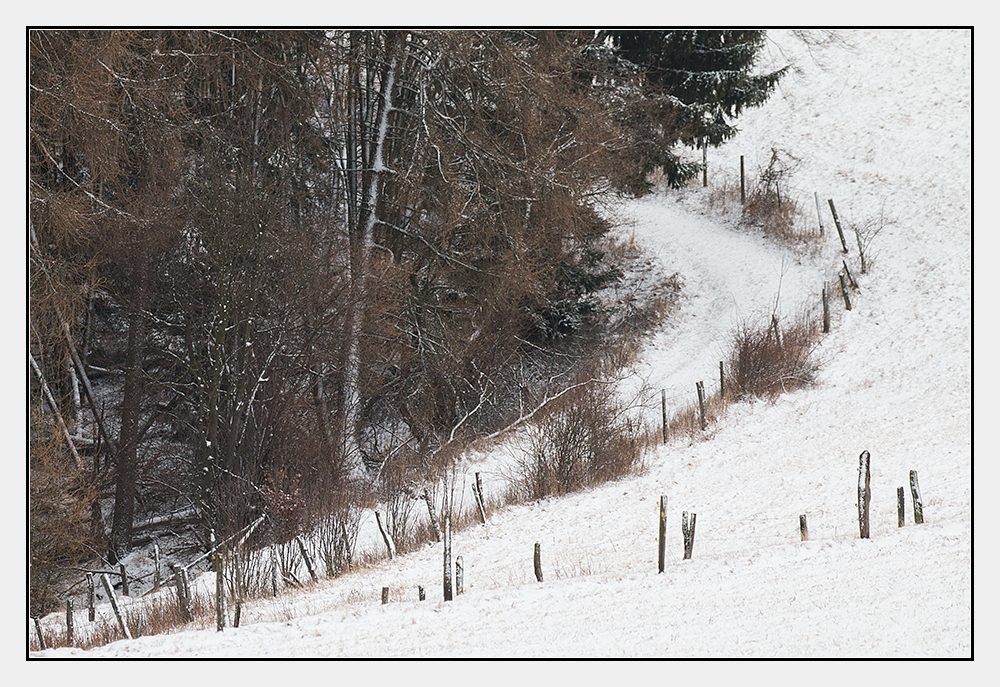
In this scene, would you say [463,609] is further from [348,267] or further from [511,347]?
[511,347]

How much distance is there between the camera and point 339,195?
2166 cm

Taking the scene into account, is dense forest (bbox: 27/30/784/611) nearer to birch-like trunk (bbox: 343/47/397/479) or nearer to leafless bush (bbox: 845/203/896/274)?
birch-like trunk (bbox: 343/47/397/479)

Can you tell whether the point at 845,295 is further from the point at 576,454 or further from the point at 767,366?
the point at 576,454

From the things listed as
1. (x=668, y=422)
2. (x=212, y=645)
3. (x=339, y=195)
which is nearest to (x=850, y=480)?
(x=668, y=422)

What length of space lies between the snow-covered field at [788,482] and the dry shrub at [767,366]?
45cm

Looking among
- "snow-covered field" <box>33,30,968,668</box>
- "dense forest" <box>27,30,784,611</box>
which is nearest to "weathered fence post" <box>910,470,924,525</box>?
"snow-covered field" <box>33,30,968,668</box>

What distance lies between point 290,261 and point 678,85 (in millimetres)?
13430

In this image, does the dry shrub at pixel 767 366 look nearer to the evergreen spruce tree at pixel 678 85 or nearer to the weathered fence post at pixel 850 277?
the weathered fence post at pixel 850 277

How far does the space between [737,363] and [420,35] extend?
10.1m

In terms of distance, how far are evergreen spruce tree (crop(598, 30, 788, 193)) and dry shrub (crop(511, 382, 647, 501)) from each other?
10.0 m

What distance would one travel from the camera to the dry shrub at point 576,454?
17.1 metres

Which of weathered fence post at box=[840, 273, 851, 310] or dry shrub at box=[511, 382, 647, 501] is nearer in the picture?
dry shrub at box=[511, 382, 647, 501]

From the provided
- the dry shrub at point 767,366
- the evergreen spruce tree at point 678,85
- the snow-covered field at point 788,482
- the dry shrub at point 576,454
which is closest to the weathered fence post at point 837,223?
the snow-covered field at point 788,482

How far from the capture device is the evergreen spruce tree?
2492 centimetres
